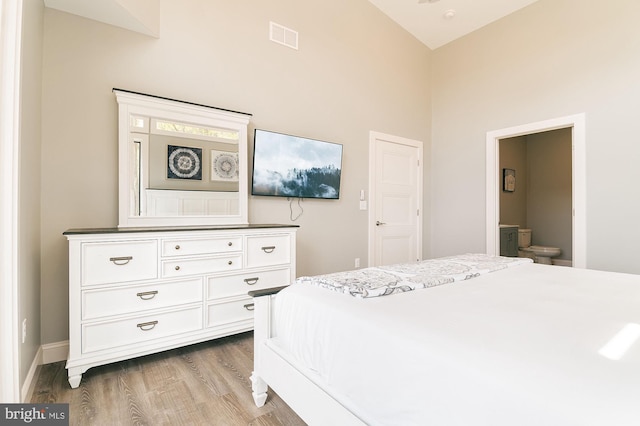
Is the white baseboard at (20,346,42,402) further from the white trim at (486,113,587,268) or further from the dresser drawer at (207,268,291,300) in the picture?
the white trim at (486,113,587,268)

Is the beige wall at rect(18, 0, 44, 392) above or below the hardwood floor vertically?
above

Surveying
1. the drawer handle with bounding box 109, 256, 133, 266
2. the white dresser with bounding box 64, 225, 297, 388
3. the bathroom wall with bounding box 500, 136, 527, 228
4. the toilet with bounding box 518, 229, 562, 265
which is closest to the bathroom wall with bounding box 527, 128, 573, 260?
the bathroom wall with bounding box 500, 136, 527, 228

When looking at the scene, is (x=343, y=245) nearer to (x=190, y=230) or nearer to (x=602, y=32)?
Result: (x=190, y=230)

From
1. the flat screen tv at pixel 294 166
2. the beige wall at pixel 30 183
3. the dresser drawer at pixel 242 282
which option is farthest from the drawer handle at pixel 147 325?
the flat screen tv at pixel 294 166

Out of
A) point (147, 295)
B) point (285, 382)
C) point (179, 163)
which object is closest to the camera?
point (285, 382)

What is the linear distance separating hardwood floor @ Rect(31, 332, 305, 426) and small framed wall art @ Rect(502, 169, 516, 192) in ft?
17.0

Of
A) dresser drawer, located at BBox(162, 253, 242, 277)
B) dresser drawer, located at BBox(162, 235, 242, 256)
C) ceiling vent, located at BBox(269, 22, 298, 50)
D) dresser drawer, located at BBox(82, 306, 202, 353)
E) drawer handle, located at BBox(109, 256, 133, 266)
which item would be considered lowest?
dresser drawer, located at BBox(82, 306, 202, 353)

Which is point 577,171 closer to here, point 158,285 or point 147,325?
point 158,285

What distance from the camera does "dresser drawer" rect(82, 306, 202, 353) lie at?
1.99 metres

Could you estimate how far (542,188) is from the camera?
5844mm

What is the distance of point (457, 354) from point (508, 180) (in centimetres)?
568

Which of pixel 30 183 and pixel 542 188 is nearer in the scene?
pixel 30 183

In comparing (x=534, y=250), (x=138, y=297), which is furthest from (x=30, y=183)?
(x=534, y=250)

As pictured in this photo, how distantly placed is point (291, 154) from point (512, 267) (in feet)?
7.38
